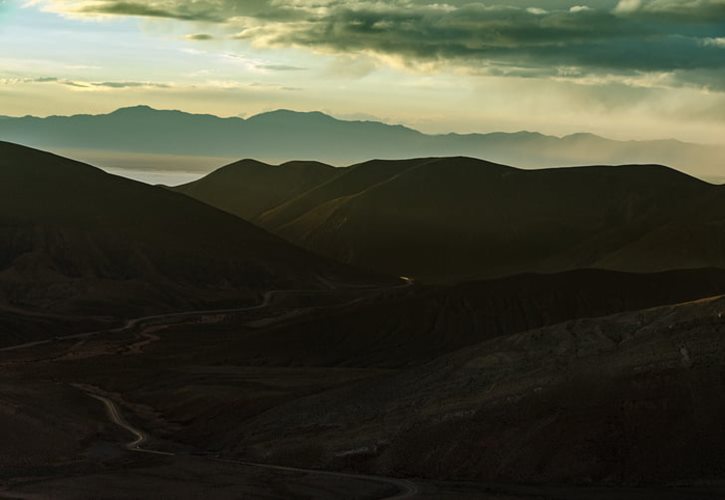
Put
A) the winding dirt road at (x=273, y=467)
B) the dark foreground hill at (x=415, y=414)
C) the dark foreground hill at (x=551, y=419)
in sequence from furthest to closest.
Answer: the dark foreground hill at (x=415, y=414) < the dark foreground hill at (x=551, y=419) < the winding dirt road at (x=273, y=467)

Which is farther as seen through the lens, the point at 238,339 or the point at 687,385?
the point at 238,339

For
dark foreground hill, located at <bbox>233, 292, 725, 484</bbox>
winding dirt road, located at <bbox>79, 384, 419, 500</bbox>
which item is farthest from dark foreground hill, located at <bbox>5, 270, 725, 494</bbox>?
winding dirt road, located at <bbox>79, 384, 419, 500</bbox>

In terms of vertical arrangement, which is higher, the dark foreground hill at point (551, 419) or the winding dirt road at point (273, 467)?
the dark foreground hill at point (551, 419)

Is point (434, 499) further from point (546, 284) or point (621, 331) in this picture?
point (546, 284)

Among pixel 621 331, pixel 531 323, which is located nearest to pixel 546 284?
pixel 531 323

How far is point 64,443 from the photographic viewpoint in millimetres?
63219

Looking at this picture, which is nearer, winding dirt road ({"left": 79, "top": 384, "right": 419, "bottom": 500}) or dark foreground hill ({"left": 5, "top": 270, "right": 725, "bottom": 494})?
winding dirt road ({"left": 79, "top": 384, "right": 419, "bottom": 500})

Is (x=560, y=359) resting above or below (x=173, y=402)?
above

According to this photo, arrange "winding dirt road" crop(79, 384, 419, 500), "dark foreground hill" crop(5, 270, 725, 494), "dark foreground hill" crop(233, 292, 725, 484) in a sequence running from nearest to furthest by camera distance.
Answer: "winding dirt road" crop(79, 384, 419, 500), "dark foreground hill" crop(233, 292, 725, 484), "dark foreground hill" crop(5, 270, 725, 494)

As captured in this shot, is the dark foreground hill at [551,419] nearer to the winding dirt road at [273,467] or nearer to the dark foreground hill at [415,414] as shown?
the dark foreground hill at [415,414]

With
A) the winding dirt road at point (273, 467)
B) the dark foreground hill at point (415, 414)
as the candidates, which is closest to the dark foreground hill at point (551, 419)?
the dark foreground hill at point (415, 414)

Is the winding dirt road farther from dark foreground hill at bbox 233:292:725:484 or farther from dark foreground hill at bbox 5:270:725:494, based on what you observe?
dark foreground hill at bbox 233:292:725:484

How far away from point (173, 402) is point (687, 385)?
39.3 m

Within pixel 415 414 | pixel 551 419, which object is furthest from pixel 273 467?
→ pixel 551 419
